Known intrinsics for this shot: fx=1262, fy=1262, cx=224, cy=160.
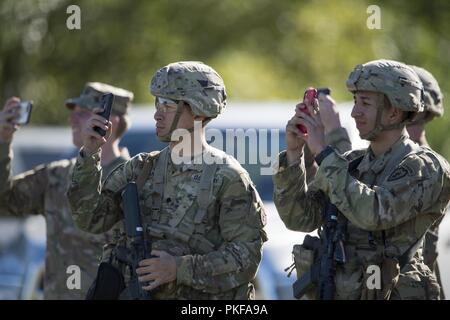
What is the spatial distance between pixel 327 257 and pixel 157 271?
0.82m

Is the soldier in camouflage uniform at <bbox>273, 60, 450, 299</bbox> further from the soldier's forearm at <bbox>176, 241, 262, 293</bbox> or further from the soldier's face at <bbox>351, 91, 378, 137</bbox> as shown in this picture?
the soldier's forearm at <bbox>176, 241, 262, 293</bbox>

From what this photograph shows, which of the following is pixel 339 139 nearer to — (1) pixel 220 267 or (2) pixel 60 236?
(1) pixel 220 267

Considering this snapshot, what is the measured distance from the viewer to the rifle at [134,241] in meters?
5.87

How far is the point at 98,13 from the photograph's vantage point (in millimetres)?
16969

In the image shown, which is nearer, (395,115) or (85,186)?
(85,186)

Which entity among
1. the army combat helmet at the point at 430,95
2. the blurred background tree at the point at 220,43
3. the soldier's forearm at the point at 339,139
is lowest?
the soldier's forearm at the point at 339,139

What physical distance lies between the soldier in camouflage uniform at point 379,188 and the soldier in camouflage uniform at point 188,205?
0.26 m

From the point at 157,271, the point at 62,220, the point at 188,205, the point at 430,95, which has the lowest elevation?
the point at 157,271

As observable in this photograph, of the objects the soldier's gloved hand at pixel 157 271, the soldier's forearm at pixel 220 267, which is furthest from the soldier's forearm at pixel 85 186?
the soldier's forearm at pixel 220 267

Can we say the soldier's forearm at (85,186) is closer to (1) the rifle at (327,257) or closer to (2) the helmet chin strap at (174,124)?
(2) the helmet chin strap at (174,124)

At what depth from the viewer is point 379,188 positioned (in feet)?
19.2

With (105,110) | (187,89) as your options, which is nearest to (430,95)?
(187,89)
